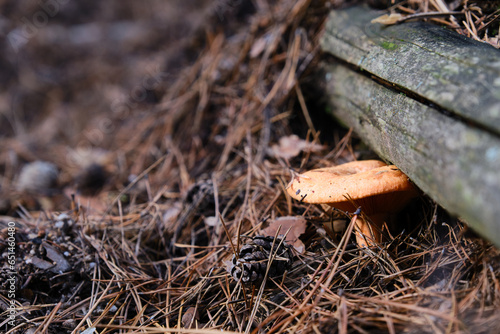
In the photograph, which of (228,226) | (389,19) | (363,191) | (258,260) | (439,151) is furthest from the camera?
(228,226)

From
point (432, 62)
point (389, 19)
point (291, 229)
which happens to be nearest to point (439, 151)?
point (432, 62)

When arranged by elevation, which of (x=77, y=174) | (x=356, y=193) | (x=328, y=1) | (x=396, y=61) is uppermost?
(x=328, y=1)

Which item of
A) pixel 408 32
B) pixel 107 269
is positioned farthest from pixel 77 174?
pixel 408 32

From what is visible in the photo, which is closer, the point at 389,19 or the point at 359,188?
the point at 359,188

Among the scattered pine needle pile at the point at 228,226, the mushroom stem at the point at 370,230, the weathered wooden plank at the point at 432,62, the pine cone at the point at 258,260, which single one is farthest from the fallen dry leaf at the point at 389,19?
the pine cone at the point at 258,260

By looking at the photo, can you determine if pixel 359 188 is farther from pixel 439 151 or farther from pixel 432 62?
pixel 432 62

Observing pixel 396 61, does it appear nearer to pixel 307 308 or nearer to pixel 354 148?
pixel 354 148
